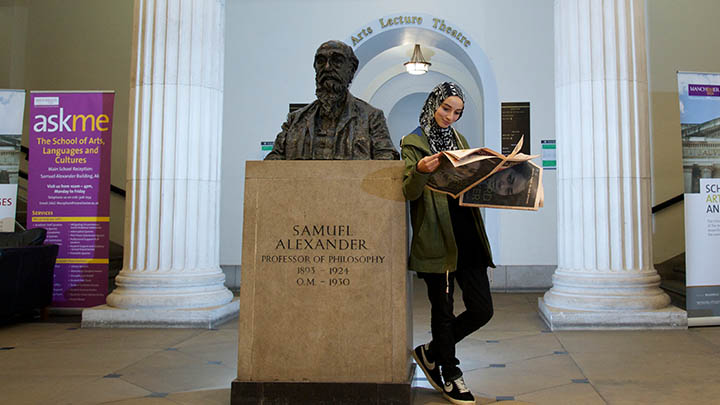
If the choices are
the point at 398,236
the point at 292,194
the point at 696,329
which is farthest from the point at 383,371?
the point at 696,329

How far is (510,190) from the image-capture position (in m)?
2.51

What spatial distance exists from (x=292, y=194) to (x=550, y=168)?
5.62 m

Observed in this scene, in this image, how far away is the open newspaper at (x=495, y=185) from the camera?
7.91ft

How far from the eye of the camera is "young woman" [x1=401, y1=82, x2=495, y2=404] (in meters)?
2.61

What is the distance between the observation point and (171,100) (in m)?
5.20

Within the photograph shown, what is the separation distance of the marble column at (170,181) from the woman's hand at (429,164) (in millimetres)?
3247

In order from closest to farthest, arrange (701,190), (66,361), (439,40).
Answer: (66,361) → (701,190) → (439,40)

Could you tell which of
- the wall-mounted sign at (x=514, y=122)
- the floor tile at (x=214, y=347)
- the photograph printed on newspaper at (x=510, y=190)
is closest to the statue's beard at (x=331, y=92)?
the photograph printed on newspaper at (x=510, y=190)

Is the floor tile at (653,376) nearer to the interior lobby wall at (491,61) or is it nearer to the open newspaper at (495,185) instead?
the open newspaper at (495,185)

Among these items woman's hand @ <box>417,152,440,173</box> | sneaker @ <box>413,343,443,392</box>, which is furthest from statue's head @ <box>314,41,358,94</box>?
sneaker @ <box>413,343,443,392</box>

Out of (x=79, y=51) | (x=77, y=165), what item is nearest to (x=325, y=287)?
(x=77, y=165)

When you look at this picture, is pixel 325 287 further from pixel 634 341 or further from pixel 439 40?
pixel 439 40

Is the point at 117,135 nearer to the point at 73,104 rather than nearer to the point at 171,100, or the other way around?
the point at 73,104

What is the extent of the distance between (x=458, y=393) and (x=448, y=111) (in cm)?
143
